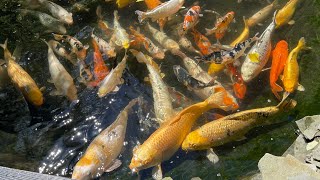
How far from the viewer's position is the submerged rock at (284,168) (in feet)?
14.3

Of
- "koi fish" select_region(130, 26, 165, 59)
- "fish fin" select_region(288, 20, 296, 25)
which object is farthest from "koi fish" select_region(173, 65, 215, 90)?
"fish fin" select_region(288, 20, 296, 25)

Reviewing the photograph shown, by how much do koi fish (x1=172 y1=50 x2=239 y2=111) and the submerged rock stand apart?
0.95 meters

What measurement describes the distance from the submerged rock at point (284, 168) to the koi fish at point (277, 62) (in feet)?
3.95

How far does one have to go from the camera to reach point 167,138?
16.1 ft

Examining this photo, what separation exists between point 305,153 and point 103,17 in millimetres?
4158

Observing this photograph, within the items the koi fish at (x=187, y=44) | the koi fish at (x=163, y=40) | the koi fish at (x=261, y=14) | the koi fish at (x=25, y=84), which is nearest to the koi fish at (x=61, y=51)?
the koi fish at (x=25, y=84)

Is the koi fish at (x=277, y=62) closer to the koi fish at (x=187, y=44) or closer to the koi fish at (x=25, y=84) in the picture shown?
the koi fish at (x=187, y=44)

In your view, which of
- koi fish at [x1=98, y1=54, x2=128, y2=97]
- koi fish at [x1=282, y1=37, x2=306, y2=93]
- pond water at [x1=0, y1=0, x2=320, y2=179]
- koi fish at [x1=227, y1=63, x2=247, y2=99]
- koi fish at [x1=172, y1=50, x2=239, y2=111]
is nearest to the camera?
pond water at [x1=0, y1=0, x2=320, y2=179]

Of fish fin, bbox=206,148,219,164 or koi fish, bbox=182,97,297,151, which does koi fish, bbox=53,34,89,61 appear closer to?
koi fish, bbox=182,97,297,151

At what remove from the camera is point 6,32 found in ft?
24.1

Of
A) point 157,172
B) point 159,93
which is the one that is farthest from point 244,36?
point 157,172

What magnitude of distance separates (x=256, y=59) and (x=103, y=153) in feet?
7.85

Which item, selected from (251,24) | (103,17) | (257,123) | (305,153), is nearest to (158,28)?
(103,17)

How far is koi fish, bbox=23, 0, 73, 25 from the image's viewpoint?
706cm
